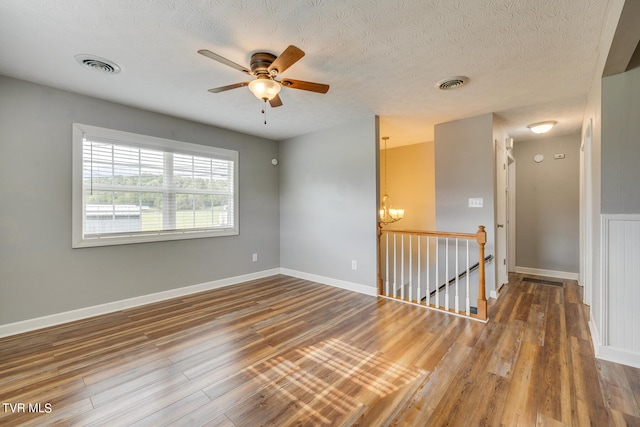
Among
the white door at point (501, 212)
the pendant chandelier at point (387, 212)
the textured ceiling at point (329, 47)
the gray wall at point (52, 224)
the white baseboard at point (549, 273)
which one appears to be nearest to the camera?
the textured ceiling at point (329, 47)

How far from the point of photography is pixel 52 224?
9.46 ft

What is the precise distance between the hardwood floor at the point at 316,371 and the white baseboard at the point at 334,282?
2.05ft

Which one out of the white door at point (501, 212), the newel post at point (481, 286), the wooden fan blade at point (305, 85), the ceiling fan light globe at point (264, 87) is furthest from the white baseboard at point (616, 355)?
the ceiling fan light globe at point (264, 87)

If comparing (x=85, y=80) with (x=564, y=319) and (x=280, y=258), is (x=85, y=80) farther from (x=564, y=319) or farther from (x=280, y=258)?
(x=564, y=319)

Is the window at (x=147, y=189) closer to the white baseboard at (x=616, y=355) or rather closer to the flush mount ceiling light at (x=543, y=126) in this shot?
the white baseboard at (x=616, y=355)

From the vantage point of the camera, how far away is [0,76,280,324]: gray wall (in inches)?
105

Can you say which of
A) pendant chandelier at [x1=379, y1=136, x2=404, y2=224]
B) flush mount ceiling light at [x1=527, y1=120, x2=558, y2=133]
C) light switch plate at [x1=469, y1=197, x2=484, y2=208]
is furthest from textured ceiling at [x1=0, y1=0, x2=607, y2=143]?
pendant chandelier at [x1=379, y1=136, x2=404, y2=224]

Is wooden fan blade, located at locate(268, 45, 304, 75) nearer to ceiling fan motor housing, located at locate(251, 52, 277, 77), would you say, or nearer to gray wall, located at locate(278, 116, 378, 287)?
A: ceiling fan motor housing, located at locate(251, 52, 277, 77)

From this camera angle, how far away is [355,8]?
5.78 ft

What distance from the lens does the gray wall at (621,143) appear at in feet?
6.68

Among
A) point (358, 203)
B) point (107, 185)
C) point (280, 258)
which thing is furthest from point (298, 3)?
point (280, 258)

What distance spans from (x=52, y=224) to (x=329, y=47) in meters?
3.29

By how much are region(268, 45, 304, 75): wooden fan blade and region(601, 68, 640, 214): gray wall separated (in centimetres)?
237

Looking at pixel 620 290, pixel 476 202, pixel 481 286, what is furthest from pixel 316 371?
pixel 476 202
